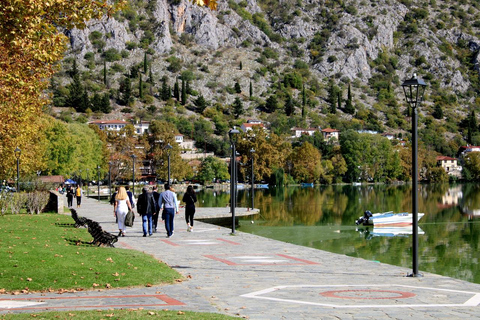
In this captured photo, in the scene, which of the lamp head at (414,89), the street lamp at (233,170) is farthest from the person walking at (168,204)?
the lamp head at (414,89)

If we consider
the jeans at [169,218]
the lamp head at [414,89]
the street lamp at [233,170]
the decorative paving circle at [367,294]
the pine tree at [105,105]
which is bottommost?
the decorative paving circle at [367,294]

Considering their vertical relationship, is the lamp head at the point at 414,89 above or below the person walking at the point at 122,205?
above

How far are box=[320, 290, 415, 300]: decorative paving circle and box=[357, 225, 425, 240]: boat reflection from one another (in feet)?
65.2

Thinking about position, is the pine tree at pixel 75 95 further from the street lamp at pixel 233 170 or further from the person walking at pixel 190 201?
the person walking at pixel 190 201

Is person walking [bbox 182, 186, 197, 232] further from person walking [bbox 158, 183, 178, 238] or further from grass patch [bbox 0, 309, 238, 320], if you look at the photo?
grass patch [bbox 0, 309, 238, 320]

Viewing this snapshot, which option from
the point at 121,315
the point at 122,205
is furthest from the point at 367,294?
the point at 122,205

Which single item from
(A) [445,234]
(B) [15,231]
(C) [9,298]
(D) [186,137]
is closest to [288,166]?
(D) [186,137]

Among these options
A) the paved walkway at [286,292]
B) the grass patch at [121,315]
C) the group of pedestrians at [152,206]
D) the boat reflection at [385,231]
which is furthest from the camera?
the boat reflection at [385,231]

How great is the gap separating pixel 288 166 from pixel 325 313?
128892 mm

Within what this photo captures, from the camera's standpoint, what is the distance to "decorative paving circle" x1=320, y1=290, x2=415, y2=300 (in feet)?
34.7

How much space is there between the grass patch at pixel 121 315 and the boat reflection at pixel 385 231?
919 inches

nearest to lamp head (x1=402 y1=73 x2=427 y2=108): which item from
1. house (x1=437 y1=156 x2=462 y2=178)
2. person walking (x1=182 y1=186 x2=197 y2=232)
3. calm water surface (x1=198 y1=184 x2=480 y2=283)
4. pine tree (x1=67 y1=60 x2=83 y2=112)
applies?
calm water surface (x1=198 y1=184 x2=480 y2=283)

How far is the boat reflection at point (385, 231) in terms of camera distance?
32.3 meters

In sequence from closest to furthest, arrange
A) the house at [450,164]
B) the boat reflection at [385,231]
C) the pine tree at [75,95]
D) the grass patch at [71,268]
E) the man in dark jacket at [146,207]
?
the grass patch at [71,268], the man in dark jacket at [146,207], the boat reflection at [385,231], the house at [450,164], the pine tree at [75,95]
